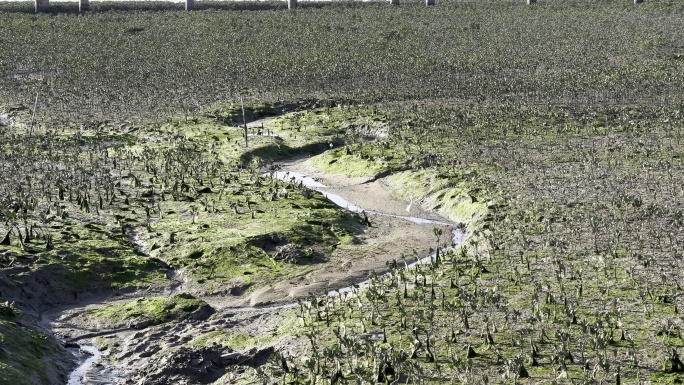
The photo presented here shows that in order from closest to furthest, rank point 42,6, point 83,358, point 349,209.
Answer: point 83,358, point 349,209, point 42,6

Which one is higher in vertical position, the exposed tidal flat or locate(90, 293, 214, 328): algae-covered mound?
the exposed tidal flat

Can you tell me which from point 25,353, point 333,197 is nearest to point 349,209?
point 333,197

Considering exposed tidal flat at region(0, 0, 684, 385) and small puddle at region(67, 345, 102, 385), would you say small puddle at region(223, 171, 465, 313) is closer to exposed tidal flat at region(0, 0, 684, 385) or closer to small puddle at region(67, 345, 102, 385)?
exposed tidal flat at region(0, 0, 684, 385)

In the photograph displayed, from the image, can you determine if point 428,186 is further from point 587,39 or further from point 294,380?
point 587,39

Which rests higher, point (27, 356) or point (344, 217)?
point (344, 217)

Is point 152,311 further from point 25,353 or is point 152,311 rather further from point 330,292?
point 330,292

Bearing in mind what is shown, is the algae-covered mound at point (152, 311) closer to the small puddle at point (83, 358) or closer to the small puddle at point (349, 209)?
the small puddle at point (349, 209)

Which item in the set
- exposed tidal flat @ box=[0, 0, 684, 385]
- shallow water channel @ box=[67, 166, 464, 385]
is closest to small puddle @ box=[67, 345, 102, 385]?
shallow water channel @ box=[67, 166, 464, 385]

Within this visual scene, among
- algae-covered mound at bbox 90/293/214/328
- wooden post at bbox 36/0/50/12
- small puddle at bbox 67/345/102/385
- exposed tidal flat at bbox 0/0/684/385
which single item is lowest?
small puddle at bbox 67/345/102/385
